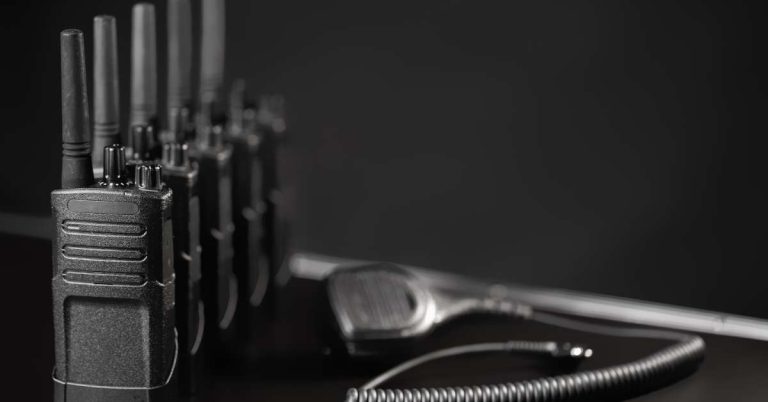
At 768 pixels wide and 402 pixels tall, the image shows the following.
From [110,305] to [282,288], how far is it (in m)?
0.44

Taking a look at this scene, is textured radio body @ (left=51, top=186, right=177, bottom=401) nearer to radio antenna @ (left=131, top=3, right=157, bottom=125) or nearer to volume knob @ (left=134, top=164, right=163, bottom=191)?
volume knob @ (left=134, top=164, right=163, bottom=191)

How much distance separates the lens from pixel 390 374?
3.27 ft

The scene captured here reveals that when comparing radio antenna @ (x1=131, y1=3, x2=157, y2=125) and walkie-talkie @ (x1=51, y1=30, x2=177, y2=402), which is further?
radio antenna @ (x1=131, y1=3, x2=157, y2=125)

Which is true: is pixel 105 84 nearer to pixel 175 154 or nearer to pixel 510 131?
pixel 175 154

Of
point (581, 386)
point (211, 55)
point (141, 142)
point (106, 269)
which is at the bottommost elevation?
point (581, 386)

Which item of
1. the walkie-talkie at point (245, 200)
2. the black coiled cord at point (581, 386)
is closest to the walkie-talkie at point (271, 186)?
the walkie-talkie at point (245, 200)

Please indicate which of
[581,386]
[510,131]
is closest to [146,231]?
[581,386]

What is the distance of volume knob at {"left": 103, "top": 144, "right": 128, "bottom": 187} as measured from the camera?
2.62 ft

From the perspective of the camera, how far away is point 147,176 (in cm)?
80

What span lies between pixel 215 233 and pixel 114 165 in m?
0.20

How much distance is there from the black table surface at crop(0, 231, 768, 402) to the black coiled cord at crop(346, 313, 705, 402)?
1 centimetres

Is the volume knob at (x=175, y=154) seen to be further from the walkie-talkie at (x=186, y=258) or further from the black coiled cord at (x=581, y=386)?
the black coiled cord at (x=581, y=386)

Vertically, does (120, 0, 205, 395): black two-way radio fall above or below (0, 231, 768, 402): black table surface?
above

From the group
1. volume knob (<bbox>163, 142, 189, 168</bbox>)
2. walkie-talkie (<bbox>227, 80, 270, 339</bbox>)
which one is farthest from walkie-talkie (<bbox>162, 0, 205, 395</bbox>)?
walkie-talkie (<bbox>227, 80, 270, 339</bbox>)
